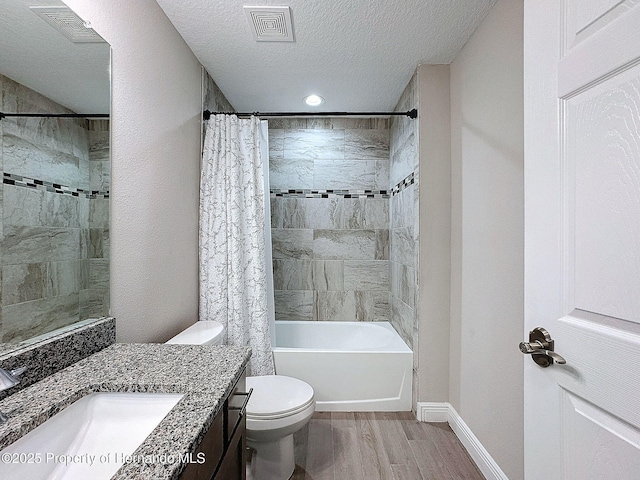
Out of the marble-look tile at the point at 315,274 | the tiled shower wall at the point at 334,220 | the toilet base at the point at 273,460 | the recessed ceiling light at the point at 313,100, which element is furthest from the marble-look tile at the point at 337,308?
the recessed ceiling light at the point at 313,100

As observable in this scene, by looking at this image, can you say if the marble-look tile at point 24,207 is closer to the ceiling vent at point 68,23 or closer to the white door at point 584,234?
the ceiling vent at point 68,23

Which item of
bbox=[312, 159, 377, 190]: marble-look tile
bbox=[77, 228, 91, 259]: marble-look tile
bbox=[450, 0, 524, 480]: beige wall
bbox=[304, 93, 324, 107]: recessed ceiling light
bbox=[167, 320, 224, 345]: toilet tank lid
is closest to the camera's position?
bbox=[77, 228, 91, 259]: marble-look tile

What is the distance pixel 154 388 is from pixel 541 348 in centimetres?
98

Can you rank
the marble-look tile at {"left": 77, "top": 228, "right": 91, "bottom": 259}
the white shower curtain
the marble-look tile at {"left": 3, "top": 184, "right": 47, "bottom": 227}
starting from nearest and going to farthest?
the marble-look tile at {"left": 3, "top": 184, "right": 47, "bottom": 227}
the marble-look tile at {"left": 77, "top": 228, "right": 91, "bottom": 259}
the white shower curtain

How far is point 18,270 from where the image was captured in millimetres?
963

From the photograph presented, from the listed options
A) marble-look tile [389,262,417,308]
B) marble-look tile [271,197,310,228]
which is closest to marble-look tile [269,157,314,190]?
marble-look tile [271,197,310,228]

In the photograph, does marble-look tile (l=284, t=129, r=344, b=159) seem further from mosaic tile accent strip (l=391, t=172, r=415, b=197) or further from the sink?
the sink

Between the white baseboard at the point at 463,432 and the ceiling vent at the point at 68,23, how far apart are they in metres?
2.50

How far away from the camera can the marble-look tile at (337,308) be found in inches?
132

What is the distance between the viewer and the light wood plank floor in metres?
1.83

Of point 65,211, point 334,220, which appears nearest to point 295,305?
point 334,220

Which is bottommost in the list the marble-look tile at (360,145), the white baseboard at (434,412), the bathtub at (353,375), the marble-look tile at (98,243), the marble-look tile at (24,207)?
the white baseboard at (434,412)

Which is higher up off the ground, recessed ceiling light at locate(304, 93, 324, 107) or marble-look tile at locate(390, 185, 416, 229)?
recessed ceiling light at locate(304, 93, 324, 107)

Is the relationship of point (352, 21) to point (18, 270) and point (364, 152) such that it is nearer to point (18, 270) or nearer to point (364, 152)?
point (364, 152)
